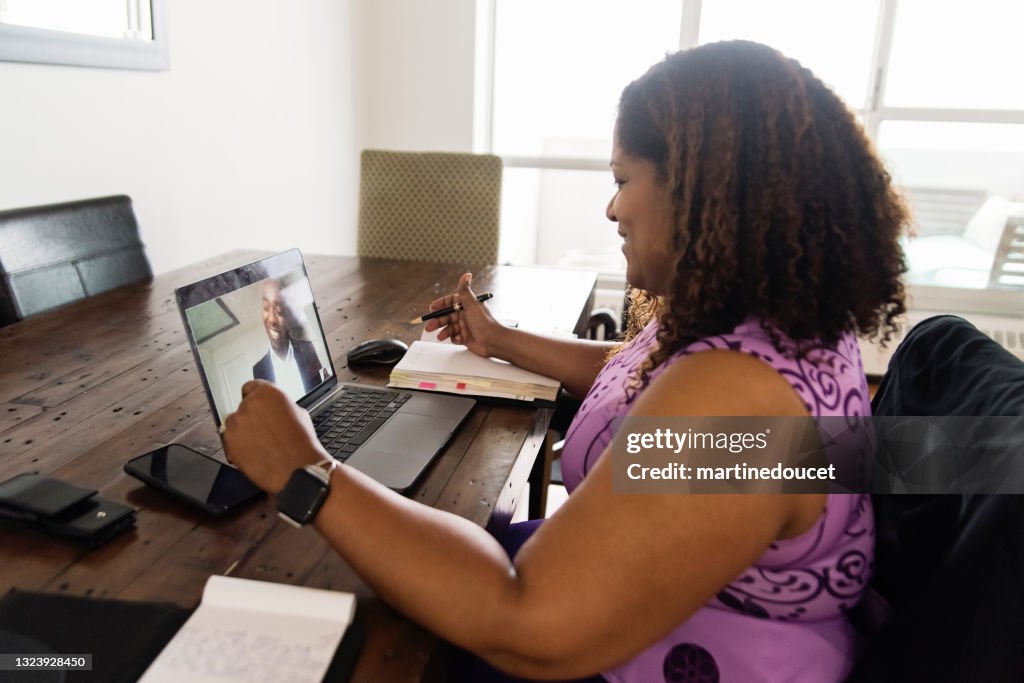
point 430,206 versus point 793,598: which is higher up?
point 430,206

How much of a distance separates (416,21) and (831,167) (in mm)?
3134

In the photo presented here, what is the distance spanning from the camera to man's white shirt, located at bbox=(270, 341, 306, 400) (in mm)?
1050

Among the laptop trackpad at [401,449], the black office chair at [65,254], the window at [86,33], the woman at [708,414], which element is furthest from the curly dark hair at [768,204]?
the window at [86,33]

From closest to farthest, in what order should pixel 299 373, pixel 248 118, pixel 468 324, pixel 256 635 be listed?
pixel 256 635 < pixel 299 373 < pixel 468 324 < pixel 248 118

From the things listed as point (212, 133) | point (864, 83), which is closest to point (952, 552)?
point (212, 133)

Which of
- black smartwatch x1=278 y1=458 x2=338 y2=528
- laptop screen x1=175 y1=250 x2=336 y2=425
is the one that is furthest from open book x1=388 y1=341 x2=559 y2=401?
black smartwatch x1=278 y1=458 x2=338 y2=528

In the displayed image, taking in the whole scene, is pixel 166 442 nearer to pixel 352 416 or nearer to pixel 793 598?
pixel 352 416

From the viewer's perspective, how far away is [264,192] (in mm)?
2943

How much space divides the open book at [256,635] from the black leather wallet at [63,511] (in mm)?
177

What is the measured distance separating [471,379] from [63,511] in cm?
63

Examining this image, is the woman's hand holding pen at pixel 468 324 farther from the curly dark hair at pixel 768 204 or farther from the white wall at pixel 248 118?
the white wall at pixel 248 118

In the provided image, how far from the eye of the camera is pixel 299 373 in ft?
3.66

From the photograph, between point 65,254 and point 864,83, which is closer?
point 65,254

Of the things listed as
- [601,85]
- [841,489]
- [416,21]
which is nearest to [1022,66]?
[601,85]
